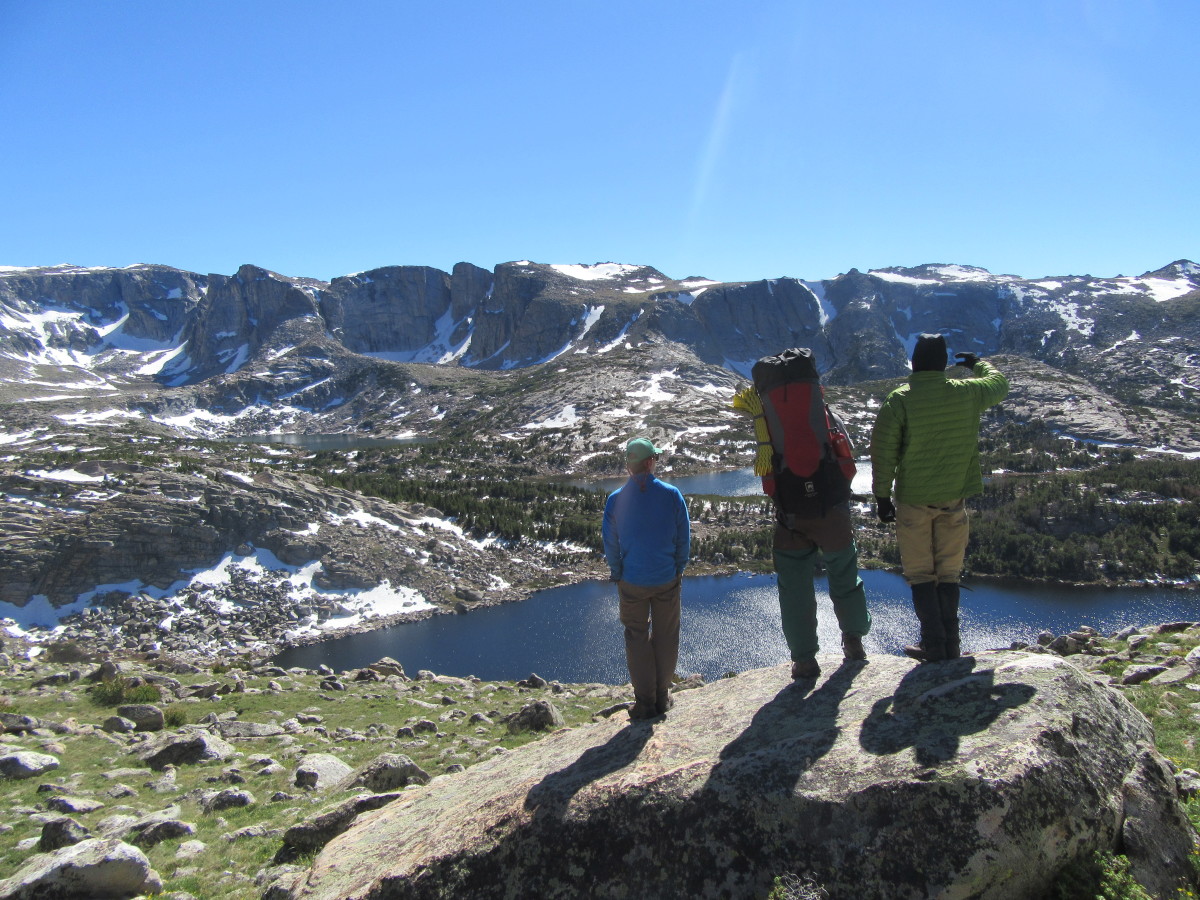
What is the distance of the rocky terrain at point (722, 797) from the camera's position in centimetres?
360

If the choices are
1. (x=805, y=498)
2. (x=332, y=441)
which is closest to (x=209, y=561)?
(x=805, y=498)

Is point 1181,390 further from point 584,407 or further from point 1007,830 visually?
point 1007,830

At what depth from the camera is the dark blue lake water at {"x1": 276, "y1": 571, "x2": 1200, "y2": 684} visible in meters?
42.2

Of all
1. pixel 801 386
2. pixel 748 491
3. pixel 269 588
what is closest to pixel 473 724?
pixel 801 386

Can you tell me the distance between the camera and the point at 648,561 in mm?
6836

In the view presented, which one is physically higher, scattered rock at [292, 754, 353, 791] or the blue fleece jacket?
the blue fleece jacket

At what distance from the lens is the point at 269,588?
46.7 meters

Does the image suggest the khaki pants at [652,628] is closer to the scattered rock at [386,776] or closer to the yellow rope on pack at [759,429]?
the yellow rope on pack at [759,429]

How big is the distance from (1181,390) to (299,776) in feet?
738

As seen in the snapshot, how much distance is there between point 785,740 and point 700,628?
153 ft

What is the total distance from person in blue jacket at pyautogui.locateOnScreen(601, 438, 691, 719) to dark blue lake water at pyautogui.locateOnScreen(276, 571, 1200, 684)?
1280 inches

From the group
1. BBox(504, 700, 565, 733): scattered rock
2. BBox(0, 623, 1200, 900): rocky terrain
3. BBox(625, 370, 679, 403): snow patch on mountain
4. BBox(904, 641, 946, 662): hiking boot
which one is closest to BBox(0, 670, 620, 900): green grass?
BBox(0, 623, 1200, 900): rocky terrain

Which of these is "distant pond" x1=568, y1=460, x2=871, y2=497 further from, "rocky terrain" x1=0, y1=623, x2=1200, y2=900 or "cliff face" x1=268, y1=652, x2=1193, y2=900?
"cliff face" x1=268, y1=652, x2=1193, y2=900

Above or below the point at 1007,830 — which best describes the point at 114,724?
below
